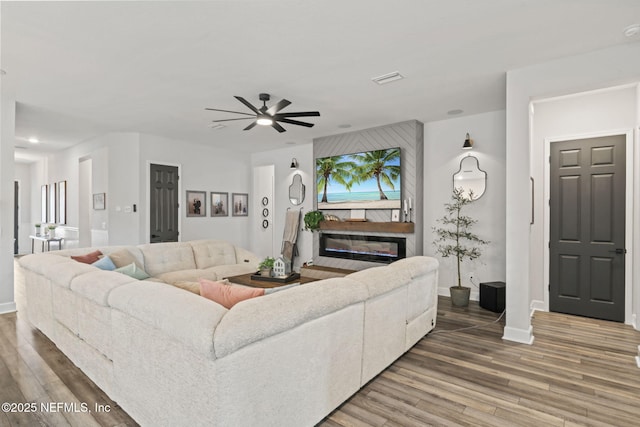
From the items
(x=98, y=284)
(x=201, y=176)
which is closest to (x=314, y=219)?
(x=201, y=176)

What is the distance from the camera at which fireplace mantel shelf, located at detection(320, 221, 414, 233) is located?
550 centimetres

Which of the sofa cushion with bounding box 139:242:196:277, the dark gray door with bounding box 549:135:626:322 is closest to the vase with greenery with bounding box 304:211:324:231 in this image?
the sofa cushion with bounding box 139:242:196:277

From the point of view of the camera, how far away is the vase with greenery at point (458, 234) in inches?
201

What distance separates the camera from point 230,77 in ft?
12.3

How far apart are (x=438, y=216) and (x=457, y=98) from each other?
1915mm

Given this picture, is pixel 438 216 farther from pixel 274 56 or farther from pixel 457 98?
pixel 274 56

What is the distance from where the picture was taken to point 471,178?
5223 mm

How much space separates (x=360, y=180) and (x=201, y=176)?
359cm

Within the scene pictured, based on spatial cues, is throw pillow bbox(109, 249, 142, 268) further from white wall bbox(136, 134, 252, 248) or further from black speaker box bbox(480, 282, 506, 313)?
black speaker box bbox(480, 282, 506, 313)

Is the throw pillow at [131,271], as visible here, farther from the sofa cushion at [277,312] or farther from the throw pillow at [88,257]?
the sofa cushion at [277,312]

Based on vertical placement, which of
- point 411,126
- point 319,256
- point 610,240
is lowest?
point 319,256

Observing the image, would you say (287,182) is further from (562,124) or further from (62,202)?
(62,202)

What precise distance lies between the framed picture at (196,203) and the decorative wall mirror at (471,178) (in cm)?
513

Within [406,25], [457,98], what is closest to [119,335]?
[406,25]
